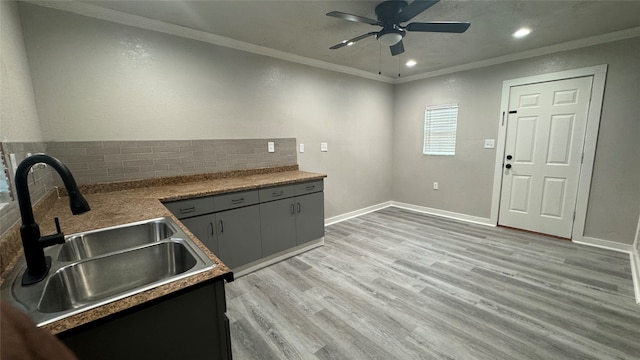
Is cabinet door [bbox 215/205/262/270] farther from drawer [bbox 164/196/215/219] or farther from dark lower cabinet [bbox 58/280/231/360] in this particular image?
dark lower cabinet [bbox 58/280/231/360]

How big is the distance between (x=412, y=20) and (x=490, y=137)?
2318mm

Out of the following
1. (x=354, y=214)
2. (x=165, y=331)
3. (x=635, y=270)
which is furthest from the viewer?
(x=354, y=214)

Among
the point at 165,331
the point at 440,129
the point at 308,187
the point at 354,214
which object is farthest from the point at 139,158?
the point at 440,129

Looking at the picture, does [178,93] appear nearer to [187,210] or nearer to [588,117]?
[187,210]

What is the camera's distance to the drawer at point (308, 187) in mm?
2940

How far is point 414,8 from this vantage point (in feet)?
6.23

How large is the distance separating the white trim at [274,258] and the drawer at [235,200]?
2.15 feet

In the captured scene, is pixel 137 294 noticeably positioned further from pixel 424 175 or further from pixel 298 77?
pixel 424 175

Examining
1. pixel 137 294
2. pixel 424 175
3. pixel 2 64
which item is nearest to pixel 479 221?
pixel 424 175

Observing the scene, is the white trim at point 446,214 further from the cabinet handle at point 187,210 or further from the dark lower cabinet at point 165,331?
the dark lower cabinet at point 165,331

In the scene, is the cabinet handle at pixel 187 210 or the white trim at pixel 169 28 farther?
the cabinet handle at pixel 187 210

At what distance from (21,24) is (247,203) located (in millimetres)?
2119

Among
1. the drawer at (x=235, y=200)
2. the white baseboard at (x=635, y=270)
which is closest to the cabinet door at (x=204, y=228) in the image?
the drawer at (x=235, y=200)

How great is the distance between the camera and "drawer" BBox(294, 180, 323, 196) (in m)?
2.94
